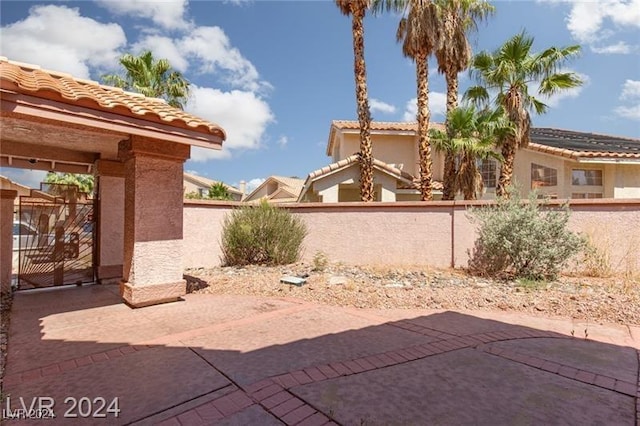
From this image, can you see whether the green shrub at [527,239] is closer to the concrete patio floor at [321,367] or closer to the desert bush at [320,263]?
the concrete patio floor at [321,367]

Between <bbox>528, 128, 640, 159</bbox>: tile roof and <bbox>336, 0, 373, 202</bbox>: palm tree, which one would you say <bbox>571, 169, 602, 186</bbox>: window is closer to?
<bbox>528, 128, 640, 159</bbox>: tile roof

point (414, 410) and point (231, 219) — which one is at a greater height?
point (231, 219)

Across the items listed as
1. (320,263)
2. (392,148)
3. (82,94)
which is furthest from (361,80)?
(82,94)

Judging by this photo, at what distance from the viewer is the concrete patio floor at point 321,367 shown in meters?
3.15

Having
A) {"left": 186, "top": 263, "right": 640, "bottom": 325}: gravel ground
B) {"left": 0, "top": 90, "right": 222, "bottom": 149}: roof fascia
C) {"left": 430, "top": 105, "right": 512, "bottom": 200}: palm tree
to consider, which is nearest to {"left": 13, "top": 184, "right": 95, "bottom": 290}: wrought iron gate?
{"left": 186, "top": 263, "right": 640, "bottom": 325}: gravel ground

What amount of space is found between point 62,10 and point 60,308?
765 cm

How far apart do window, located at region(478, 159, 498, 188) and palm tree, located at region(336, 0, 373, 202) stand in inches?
320

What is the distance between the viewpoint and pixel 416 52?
54.1 feet

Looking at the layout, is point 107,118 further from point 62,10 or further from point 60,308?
point 62,10

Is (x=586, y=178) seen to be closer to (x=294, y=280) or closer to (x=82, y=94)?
(x=294, y=280)

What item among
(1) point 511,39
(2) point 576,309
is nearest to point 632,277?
(2) point 576,309

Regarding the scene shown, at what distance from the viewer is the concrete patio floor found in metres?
3.15

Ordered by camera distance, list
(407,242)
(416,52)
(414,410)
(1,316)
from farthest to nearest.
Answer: (416,52) → (407,242) → (1,316) → (414,410)

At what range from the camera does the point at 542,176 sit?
701 inches
